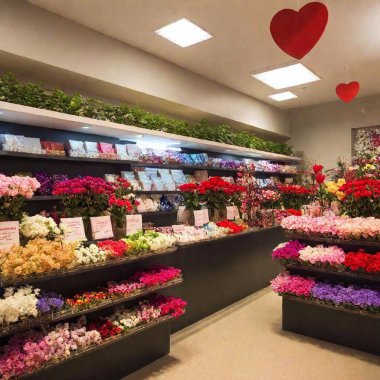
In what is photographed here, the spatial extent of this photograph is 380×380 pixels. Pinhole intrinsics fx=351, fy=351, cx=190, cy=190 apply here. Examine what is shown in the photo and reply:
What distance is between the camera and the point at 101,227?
2936mm

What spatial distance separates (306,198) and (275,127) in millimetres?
4026

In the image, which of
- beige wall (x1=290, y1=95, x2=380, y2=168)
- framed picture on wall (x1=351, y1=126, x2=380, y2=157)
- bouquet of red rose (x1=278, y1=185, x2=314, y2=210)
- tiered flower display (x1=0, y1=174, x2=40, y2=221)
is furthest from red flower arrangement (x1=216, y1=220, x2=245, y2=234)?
beige wall (x1=290, y1=95, x2=380, y2=168)

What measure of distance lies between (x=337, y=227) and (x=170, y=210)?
10.4 feet

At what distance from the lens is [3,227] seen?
234cm

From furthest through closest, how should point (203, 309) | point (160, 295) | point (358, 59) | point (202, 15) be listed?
point (358, 59)
point (202, 15)
point (203, 309)
point (160, 295)

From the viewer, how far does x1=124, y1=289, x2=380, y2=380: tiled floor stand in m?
3.08

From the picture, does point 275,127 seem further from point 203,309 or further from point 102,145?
point 203,309

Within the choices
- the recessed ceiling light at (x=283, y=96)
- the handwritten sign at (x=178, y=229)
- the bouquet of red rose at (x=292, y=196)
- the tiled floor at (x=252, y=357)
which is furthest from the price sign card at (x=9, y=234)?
the recessed ceiling light at (x=283, y=96)

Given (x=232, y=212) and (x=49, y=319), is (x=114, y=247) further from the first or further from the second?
(x=232, y=212)

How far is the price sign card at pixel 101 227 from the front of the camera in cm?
288

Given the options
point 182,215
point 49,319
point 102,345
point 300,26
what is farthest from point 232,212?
point 49,319

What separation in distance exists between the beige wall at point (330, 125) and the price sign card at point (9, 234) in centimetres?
884

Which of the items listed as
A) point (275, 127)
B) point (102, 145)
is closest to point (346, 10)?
point (102, 145)

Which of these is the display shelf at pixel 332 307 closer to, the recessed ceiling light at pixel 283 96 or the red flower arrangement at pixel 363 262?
the red flower arrangement at pixel 363 262
